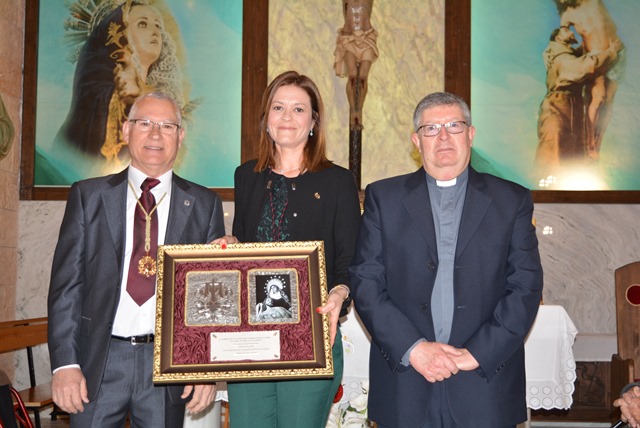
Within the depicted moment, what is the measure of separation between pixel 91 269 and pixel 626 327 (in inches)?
143

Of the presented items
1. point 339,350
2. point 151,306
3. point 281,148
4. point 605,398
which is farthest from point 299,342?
point 605,398

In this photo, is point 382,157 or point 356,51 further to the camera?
point 382,157

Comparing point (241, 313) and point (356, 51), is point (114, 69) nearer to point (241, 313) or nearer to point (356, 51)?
point (356, 51)

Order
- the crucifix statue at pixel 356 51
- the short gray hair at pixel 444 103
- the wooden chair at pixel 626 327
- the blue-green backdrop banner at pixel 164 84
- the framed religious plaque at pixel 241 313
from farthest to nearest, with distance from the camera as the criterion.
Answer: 1. the blue-green backdrop banner at pixel 164 84
2. the crucifix statue at pixel 356 51
3. the wooden chair at pixel 626 327
4. the short gray hair at pixel 444 103
5. the framed religious plaque at pixel 241 313

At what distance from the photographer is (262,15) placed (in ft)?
25.1

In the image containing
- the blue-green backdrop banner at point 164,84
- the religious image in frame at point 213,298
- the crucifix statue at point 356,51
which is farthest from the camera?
the blue-green backdrop banner at point 164,84

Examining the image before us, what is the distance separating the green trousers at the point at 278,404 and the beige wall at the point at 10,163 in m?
5.05

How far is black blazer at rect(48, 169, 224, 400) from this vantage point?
9.27 feet

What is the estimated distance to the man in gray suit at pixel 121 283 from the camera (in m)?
2.80

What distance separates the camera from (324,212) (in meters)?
3.12

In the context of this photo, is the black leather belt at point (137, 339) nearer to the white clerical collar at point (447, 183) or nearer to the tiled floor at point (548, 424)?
the white clerical collar at point (447, 183)

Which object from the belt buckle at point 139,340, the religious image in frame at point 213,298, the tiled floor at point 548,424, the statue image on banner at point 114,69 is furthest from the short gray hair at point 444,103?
the statue image on banner at point 114,69

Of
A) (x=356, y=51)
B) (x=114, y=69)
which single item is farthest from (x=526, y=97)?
(x=114, y=69)

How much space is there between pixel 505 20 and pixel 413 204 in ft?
17.1
